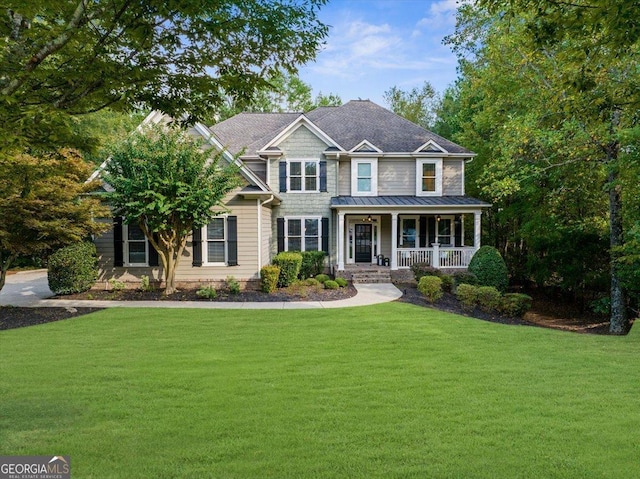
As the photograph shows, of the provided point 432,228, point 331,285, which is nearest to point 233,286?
point 331,285

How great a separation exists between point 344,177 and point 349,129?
3.20 m

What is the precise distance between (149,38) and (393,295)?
11.1 metres

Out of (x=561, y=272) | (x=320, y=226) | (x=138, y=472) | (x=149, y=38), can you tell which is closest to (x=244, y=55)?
(x=149, y=38)

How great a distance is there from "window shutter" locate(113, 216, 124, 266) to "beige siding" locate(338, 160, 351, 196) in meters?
9.42

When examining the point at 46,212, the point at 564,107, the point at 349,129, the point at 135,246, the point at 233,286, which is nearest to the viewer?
the point at 564,107

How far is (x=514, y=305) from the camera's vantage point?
11.3 metres

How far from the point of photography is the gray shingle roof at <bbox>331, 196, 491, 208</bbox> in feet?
54.5

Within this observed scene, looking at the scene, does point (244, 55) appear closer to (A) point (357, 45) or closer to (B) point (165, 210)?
(A) point (357, 45)

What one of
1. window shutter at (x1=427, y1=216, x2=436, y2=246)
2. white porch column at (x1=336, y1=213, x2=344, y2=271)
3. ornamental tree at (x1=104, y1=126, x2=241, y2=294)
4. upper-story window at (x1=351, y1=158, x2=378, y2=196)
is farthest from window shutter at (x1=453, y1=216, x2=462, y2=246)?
ornamental tree at (x1=104, y1=126, x2=241, y2=294)

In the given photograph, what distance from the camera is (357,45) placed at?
7504 mm

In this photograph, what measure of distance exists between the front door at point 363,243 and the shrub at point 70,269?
36.8 ft

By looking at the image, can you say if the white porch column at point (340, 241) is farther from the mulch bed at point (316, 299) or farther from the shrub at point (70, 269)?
the shrub at point (70, 269)

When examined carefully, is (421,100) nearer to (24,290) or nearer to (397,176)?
(397,176)

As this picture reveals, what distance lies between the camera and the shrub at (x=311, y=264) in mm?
16109
